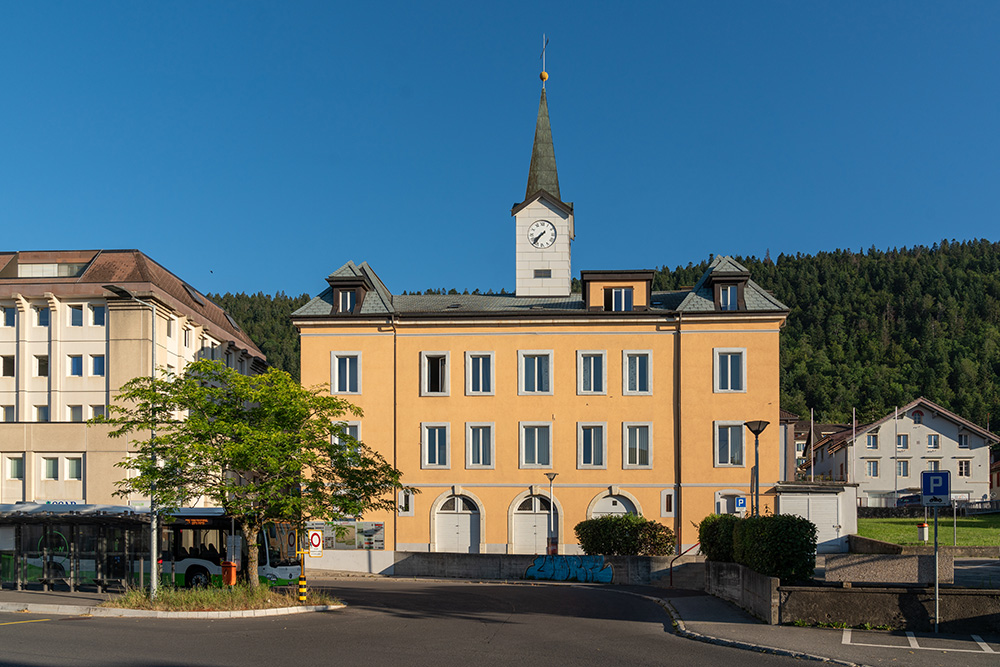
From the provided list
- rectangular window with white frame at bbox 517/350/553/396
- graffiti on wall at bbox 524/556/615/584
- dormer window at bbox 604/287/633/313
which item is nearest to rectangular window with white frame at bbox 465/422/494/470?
rectangular window with white frame at bbox 517/350/553/396

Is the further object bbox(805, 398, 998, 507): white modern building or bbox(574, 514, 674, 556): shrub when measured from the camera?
bbox(805, 398, 998, 507): white modern building

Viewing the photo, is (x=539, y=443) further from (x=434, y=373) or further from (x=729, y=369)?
(x=729, y=369)

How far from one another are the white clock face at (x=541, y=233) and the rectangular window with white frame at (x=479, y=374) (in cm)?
809

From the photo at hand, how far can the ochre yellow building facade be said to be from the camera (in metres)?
46.3

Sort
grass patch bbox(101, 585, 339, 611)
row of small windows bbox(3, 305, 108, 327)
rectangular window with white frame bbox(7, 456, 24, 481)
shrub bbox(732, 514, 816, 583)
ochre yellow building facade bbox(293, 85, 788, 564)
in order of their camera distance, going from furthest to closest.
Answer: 1. row of small windows bbox(3, 305, 108, 327)
2. rectangular window with white frame bbox(7, 456, 24, 481)
3. ochre yellow building facade bbox(293, 85, 788, 564)
4. grass patch bbox(101, 585, 339, 611)
5. shrub bbox(732, 514, 816, 583)

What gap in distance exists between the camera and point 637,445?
46875 millimetres

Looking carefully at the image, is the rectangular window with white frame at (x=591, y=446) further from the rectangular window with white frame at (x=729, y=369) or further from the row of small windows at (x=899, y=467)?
the row of small windows at (x=899, y=467)

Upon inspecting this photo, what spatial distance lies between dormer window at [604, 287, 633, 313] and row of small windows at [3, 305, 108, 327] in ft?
97.7

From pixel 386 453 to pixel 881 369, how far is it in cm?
11278

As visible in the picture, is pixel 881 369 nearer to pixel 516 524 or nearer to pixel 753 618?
pixel 516 524

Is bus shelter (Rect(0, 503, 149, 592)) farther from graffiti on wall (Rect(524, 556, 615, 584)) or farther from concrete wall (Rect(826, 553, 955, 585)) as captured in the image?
concrete wall (Rect(826, 553, 955, 585))

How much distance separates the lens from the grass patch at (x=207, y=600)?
2459 cm

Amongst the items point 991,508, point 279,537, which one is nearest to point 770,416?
point 279,537

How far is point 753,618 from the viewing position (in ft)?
72.2
